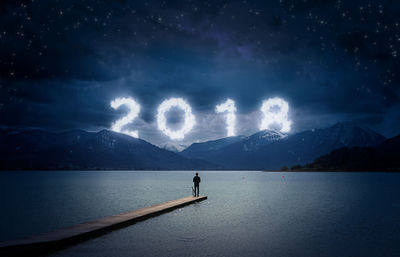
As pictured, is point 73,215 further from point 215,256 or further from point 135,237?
point 215,256

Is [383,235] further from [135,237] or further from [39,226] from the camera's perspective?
[39,226]

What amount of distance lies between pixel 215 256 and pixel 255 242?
12.7 feet

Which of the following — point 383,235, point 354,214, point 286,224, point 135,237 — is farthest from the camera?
point 354,214

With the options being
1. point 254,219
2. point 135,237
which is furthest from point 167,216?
point 135,237

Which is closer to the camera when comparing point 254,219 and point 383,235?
point 383,235

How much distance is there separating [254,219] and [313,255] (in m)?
11.6

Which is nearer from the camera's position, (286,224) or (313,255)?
(313,255)

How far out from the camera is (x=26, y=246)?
48.4 ft

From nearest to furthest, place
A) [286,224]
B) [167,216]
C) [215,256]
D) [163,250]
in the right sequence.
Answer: [215,256], [163,250], [286,224], [167,216]

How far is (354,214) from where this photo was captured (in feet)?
101

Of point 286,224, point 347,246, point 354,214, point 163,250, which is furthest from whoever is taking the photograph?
point 354,214

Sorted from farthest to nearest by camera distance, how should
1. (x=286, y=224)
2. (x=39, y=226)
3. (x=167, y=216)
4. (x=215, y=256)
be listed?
(x=167, y=216), (x=39, y=226), (x=286, y=224), (x=215, y=256)

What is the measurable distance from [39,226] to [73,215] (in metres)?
6.19

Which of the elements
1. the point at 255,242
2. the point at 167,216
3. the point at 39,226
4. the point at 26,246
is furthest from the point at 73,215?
the point at 255,242
